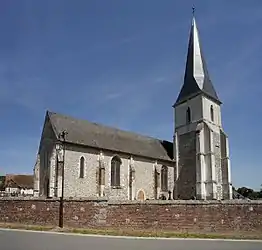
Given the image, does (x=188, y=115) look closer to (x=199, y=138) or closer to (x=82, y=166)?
(x=199, y=138)

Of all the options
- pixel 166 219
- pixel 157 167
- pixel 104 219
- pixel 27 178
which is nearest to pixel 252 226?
pixel 166 219

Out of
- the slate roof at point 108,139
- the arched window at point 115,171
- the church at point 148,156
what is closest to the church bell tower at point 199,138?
the church at point 148,156

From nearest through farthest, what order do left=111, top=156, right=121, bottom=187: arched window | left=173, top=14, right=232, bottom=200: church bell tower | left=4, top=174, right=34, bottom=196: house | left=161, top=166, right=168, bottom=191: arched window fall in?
left=111, top=156, right=121, bottom=187: arched window → left=173, top=14, right=232, bottom=200: church bell tower → left=161, top=166, right=168, bottom=191: arched window → left=4, top=174, right=34, bottom=196: house

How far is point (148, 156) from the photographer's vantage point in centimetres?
4200

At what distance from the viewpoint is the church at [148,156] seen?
114 feet

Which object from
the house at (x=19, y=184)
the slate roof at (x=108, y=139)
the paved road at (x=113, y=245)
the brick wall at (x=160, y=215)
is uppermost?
the slate roof at (x=108, y=139)

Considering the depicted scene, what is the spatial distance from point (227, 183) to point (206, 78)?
14.9m

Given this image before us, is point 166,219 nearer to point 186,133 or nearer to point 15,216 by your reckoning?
point 15,216

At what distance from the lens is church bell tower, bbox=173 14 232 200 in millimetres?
40381

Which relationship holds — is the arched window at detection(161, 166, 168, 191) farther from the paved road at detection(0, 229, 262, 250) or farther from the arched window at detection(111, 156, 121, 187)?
the paved road at detection(0, 229, 262, 250)

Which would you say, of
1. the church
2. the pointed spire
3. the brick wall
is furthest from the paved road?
the pointed spire

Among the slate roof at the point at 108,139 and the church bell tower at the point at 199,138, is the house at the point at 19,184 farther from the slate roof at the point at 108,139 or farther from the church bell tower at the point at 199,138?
the church bell tower at the point at 199,138

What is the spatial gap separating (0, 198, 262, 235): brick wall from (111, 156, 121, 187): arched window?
14.1 m

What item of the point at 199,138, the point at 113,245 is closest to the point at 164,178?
the point at 199,138
